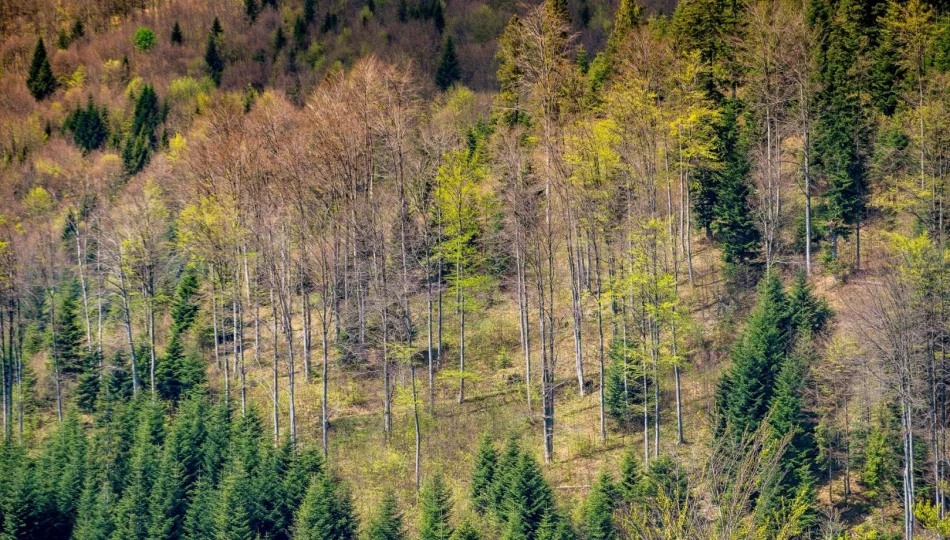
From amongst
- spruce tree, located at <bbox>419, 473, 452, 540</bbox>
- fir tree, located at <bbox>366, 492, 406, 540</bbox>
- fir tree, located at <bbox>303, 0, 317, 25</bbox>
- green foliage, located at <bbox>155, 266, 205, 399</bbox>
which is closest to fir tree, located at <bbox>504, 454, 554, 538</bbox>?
spruce tree, located at <bbox>419, 473, 452, 540</bbox>

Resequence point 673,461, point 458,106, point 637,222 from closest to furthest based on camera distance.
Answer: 1. point 673,461
2. point 637,222
3. point 458,106

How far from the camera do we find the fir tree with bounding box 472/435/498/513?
36156 millimetres

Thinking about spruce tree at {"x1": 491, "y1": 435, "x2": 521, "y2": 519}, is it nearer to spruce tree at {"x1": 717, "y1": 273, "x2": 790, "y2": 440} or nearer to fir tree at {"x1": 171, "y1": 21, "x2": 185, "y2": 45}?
spruce tree at {"x1": 717, "y1": 273, "x2": 790, "y2": 440}

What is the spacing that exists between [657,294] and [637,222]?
383cm

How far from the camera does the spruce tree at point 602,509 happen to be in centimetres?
3256

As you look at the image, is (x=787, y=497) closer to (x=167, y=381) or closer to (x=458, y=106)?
(x=167, y=381)

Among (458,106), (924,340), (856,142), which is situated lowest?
(924,340)

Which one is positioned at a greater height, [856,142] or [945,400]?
[856,142]

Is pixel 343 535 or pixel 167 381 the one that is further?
pixel 167 381

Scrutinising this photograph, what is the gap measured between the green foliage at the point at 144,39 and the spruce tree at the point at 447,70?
178ft

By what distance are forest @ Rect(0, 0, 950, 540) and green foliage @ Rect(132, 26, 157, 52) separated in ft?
222

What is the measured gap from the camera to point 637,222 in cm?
4041

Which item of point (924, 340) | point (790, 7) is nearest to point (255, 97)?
point (790, 7)

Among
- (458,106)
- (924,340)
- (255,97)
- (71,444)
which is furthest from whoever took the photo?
(255,97)
